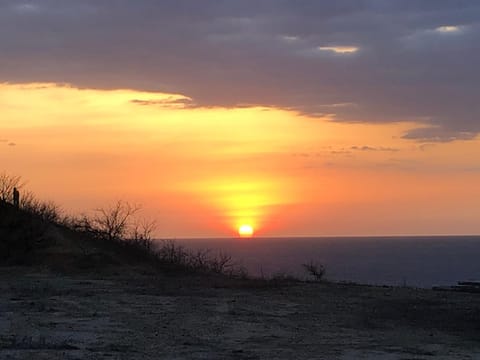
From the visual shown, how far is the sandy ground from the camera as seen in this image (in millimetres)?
13578

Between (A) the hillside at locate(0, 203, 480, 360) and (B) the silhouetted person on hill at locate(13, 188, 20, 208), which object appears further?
(B) the silhouetted person on hill at locate(13, 188, 20, 208)

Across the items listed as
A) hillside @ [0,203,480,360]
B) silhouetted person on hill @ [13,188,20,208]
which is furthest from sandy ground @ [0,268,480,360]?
silhouetted person on hill @ [13,188,20,208]

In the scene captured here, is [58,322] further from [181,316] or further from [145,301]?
[145,301]

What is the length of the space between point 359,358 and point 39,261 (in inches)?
713

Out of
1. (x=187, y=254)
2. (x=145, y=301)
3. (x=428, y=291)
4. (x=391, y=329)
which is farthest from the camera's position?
(x=187, y=254)

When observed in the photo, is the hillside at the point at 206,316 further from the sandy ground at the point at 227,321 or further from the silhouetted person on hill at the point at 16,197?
the silhouetted person on hill at the point at 16,197

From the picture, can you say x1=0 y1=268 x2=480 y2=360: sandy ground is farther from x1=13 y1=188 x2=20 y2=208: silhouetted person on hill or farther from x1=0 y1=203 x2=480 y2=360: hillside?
x1=13 y1=188 x2=20 y2=208: silhouetted person on hill

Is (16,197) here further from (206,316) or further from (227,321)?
(227,321)

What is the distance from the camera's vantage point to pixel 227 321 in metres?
16.9

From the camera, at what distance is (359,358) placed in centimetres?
1320

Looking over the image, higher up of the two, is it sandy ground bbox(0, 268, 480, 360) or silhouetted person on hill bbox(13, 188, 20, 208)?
silhouetted person on hill bbox(13, 188, 20, 208)

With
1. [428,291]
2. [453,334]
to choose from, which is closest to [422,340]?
[453,334]

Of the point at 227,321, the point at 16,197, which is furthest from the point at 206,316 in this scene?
the point at 16,197

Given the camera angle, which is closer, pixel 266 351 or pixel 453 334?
pixel 266 351
